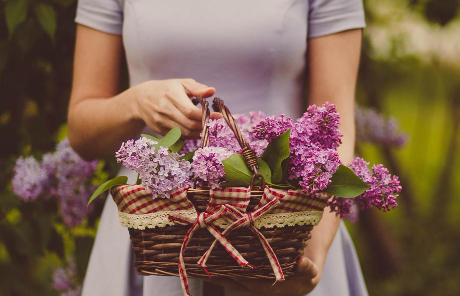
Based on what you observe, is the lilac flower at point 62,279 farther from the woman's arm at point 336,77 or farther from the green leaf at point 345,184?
the green leaf at point 345,184

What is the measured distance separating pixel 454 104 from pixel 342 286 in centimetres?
351

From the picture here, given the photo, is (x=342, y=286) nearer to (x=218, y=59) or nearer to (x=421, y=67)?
(x=218, y=59)

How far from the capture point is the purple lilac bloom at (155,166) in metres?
0.84

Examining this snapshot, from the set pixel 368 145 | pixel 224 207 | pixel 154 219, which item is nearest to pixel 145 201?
pixel 154 219

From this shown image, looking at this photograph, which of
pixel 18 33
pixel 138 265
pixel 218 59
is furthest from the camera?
pixel 18 33

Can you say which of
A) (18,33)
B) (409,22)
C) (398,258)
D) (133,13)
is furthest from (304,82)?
(398,258)

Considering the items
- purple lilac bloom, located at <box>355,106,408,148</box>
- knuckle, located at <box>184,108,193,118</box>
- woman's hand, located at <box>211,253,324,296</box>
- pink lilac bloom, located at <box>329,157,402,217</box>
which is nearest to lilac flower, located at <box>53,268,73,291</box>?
woman's hand, located at <box>211,253,324,296</box>

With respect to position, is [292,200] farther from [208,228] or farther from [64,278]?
[64,278]

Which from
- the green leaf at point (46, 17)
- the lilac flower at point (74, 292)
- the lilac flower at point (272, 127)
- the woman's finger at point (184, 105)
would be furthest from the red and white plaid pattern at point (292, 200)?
the lilac flower at point (74, 292)

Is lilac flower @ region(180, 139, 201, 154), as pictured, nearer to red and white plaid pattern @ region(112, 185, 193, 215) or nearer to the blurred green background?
red and white plaid pattern @ region(112, 185, 193, 215)

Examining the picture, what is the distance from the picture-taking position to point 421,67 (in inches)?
155

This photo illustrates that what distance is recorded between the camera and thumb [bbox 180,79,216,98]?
981 mm

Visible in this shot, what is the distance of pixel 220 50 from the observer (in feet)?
3.91

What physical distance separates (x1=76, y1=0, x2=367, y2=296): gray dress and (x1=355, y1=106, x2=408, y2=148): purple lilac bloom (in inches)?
54.3
